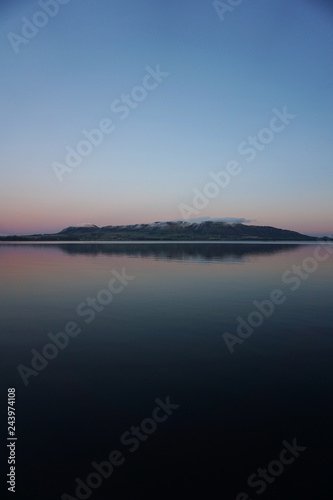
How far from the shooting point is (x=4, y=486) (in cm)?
696

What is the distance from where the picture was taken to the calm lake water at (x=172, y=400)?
7086 millimetres

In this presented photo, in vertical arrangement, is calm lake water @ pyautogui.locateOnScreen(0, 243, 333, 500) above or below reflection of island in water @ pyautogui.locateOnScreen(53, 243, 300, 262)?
below

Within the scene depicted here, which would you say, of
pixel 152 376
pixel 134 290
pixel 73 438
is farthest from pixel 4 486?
pixel 134 290

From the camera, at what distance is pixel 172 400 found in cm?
1013

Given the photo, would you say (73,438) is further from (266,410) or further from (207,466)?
(266,410)

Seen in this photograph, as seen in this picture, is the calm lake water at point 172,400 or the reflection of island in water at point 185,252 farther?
the reflection of island in water at point 185,252

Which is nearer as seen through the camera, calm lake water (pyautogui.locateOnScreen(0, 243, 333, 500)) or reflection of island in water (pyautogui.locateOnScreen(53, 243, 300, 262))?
calm lake water (pyautogui.locateOnScreen(0, 243, 333, 500))

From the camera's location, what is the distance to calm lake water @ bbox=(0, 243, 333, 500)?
23.2 ft

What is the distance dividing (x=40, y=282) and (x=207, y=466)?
103 ft

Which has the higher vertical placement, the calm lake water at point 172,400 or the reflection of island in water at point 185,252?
the reflection of island in water at point 185,252

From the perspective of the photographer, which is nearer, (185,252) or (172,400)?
(172,400)

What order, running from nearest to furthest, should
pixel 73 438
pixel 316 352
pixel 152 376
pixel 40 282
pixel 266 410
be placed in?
pixel 73 438 < pixel 266 410 < pixel 152 376 < pixel 316 352 < pixel 40 282

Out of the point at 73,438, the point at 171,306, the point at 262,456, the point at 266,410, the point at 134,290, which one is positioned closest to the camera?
the point at 262,456

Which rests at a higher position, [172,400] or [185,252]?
[185,252]
